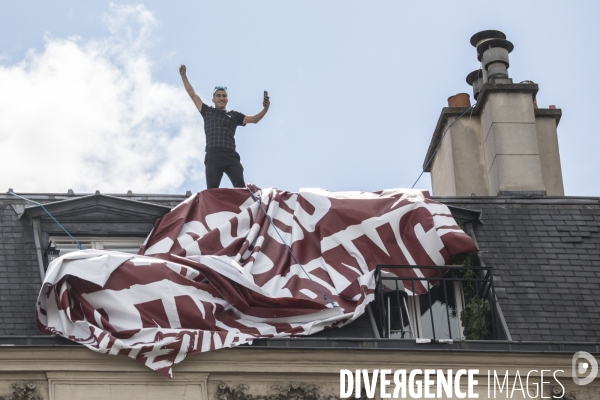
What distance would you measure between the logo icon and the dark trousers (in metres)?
5.48

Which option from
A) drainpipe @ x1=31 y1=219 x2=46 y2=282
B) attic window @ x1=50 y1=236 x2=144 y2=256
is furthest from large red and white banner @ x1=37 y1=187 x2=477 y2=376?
drainpipe @ x1=31 y1=219 x2=46 y2=282

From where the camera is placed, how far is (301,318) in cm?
2094

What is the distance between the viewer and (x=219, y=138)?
76.8 ft

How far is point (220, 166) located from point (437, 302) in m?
3.71

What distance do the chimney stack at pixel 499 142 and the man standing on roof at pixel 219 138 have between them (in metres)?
3.71

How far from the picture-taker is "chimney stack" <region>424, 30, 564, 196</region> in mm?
24797

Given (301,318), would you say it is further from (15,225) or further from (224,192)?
(15,225)

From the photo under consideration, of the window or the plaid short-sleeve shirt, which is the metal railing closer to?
the window

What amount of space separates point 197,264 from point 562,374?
4790 millimetres

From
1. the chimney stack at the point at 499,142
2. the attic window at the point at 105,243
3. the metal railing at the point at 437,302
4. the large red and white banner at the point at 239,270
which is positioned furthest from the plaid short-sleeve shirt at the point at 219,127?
the chimney stack at the point at 499,142

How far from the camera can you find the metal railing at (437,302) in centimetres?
2148

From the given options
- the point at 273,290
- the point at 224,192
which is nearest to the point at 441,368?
the point at 273,290

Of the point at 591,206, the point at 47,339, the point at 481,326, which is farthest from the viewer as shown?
the point at 591,206

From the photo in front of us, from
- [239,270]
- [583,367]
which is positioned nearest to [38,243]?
[239,270]
